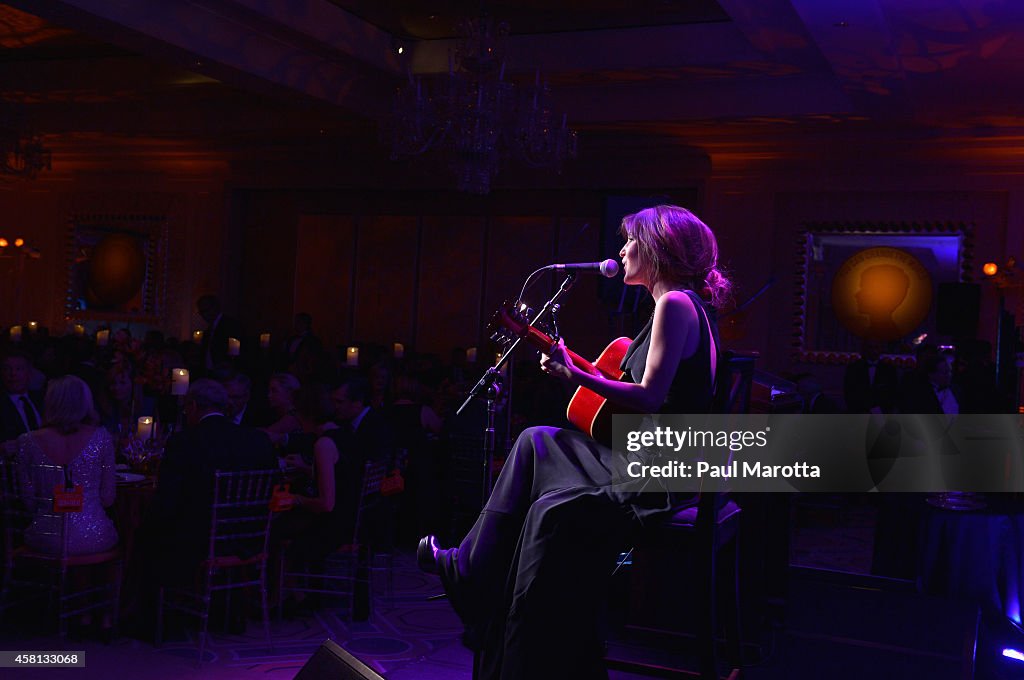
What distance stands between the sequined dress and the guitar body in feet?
8.51

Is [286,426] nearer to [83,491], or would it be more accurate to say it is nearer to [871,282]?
[83,491]

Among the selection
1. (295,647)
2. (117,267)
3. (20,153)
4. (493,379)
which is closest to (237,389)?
(295,647)

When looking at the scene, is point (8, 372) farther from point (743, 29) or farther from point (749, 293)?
point (749, 293)

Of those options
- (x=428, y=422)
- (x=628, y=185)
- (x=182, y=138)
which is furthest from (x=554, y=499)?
(x=182, y=138)

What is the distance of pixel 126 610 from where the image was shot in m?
4.59

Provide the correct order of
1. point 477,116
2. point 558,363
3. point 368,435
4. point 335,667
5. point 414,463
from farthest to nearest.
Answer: point 477,116 < point 414,463 < point 368,435 < point 558,363 < point 335,667

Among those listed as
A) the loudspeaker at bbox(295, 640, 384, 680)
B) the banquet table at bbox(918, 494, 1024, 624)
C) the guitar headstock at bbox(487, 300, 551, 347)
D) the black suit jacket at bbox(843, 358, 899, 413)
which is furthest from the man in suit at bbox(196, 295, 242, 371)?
the loudspeaker at bbox(295, 640, 384, 680)

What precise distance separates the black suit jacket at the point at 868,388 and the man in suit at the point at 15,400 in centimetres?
632

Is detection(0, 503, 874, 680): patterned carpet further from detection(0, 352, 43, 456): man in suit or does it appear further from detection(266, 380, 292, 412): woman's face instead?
detection(0, 352, 43, 456): man in suit

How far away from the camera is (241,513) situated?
4539 millimetres

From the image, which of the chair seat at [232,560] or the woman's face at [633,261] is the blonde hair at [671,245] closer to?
the woman's face at [633,261]

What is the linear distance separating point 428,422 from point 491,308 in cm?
493

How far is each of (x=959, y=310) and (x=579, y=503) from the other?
7625mm

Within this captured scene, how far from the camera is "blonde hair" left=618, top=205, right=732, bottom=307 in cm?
281
